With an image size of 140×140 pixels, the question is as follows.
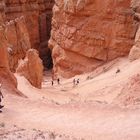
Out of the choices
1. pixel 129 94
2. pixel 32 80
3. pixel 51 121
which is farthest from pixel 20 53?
pixel 51 121

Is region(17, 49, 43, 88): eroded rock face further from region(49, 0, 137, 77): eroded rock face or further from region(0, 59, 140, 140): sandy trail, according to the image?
region(0, 59, 140, 140): sandy trail

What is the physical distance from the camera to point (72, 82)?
30.0 meters

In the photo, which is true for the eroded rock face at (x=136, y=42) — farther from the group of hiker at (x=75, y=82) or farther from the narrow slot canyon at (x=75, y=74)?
the group of hiker at (x=75, y=82)

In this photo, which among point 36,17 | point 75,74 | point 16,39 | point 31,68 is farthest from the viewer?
point 36,17

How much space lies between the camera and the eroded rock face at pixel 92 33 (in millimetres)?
30692

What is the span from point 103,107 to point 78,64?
2063 cm

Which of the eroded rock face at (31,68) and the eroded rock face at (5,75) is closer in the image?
the eroded rock face at (5,75)

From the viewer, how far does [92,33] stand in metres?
32.0

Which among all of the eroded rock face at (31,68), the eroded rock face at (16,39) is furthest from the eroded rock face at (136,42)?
the eroded rock face at (16,39)

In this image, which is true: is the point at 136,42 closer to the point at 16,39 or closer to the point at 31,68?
the point at 31,68

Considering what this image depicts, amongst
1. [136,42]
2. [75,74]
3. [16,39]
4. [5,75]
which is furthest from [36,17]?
[5,75]

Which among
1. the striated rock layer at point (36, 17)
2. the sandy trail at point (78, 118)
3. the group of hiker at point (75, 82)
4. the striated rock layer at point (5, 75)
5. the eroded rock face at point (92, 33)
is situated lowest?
the striated rock layer at point (36, 17)

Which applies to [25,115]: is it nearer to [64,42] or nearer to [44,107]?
[44,107]

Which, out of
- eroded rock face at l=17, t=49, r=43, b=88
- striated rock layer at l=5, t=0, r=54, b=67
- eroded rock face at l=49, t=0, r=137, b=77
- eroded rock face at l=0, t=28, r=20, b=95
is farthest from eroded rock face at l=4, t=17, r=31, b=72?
eroded rock face at l=0, t=28, r=20, b=95
